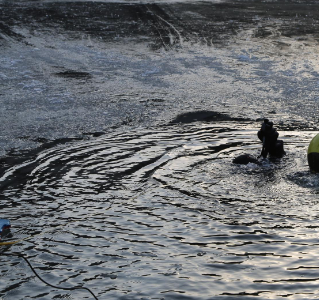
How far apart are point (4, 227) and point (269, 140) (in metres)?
5.50

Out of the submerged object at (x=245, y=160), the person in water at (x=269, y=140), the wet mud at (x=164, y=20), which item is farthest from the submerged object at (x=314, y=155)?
the wet mud at (x=164, y=20)

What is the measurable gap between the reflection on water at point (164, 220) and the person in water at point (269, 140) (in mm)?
219

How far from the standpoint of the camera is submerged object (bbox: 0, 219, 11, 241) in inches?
314

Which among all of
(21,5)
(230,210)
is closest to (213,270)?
(230,210)

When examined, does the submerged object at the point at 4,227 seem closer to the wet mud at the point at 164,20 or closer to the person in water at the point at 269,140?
the person in water at the point at 269,140

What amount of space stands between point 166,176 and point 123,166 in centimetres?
106

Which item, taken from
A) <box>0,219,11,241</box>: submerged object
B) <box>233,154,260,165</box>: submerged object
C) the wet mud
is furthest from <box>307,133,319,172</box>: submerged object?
the wet mud

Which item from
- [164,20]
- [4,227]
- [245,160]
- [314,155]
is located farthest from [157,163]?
[164,20]

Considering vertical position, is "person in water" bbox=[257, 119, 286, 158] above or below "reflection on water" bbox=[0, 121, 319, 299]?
above

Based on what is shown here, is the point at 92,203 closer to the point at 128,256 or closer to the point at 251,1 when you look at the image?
the point at 128,256

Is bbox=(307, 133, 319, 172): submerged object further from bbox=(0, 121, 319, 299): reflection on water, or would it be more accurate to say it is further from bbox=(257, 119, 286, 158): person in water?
bbox=(257, 119, 286, 158): person in water

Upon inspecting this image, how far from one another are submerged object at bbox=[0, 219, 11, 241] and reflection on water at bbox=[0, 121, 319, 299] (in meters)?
0.17

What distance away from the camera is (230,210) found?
884 cm

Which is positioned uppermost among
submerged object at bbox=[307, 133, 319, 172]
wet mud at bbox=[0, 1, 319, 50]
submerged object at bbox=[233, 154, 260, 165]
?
wet mud at bbox=[0, 1, 319, 50]
